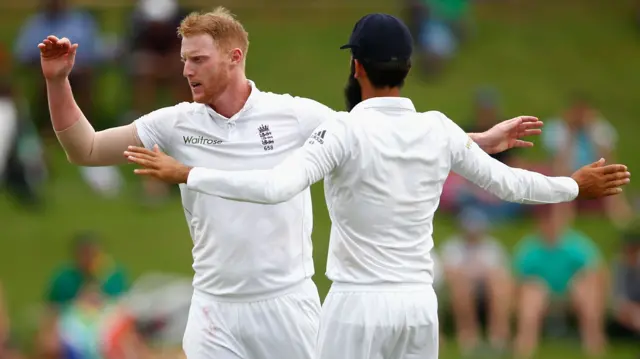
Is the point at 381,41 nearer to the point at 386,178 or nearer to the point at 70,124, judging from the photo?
the point at 386,178

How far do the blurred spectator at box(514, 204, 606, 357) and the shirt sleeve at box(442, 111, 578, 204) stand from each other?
323 inches

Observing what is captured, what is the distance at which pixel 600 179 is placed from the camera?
5.96m

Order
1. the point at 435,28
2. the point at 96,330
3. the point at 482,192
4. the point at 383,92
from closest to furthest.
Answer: the point at 383,92 → the point at 96,330 → the point at 482,192 → the point at 435,28

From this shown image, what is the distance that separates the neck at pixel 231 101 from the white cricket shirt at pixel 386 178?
834 mm

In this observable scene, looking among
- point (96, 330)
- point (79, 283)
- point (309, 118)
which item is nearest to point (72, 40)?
point (79, 283)

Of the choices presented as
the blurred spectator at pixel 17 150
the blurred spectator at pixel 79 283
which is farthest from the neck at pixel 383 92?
the blurred spectator at pixel 17 150

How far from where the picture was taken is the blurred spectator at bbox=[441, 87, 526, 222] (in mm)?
15833

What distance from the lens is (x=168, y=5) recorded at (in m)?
18.4

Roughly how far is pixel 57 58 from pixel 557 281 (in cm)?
899

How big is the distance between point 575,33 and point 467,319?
10.6m

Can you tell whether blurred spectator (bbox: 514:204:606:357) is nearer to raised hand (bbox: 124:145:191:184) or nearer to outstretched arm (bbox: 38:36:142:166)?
outstretched arm (bbox: 38:36:142:166)

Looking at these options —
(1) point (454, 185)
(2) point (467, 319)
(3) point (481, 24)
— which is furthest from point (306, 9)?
(2) point (467, 319)

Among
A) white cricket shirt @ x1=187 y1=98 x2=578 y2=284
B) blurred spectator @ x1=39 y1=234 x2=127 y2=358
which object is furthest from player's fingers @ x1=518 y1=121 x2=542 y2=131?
blurred spectator @ x1=39 y1=234 x2=127 y2=358

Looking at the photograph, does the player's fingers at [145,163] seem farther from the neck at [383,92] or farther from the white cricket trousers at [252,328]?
the white cricket trousers at [252,328]
